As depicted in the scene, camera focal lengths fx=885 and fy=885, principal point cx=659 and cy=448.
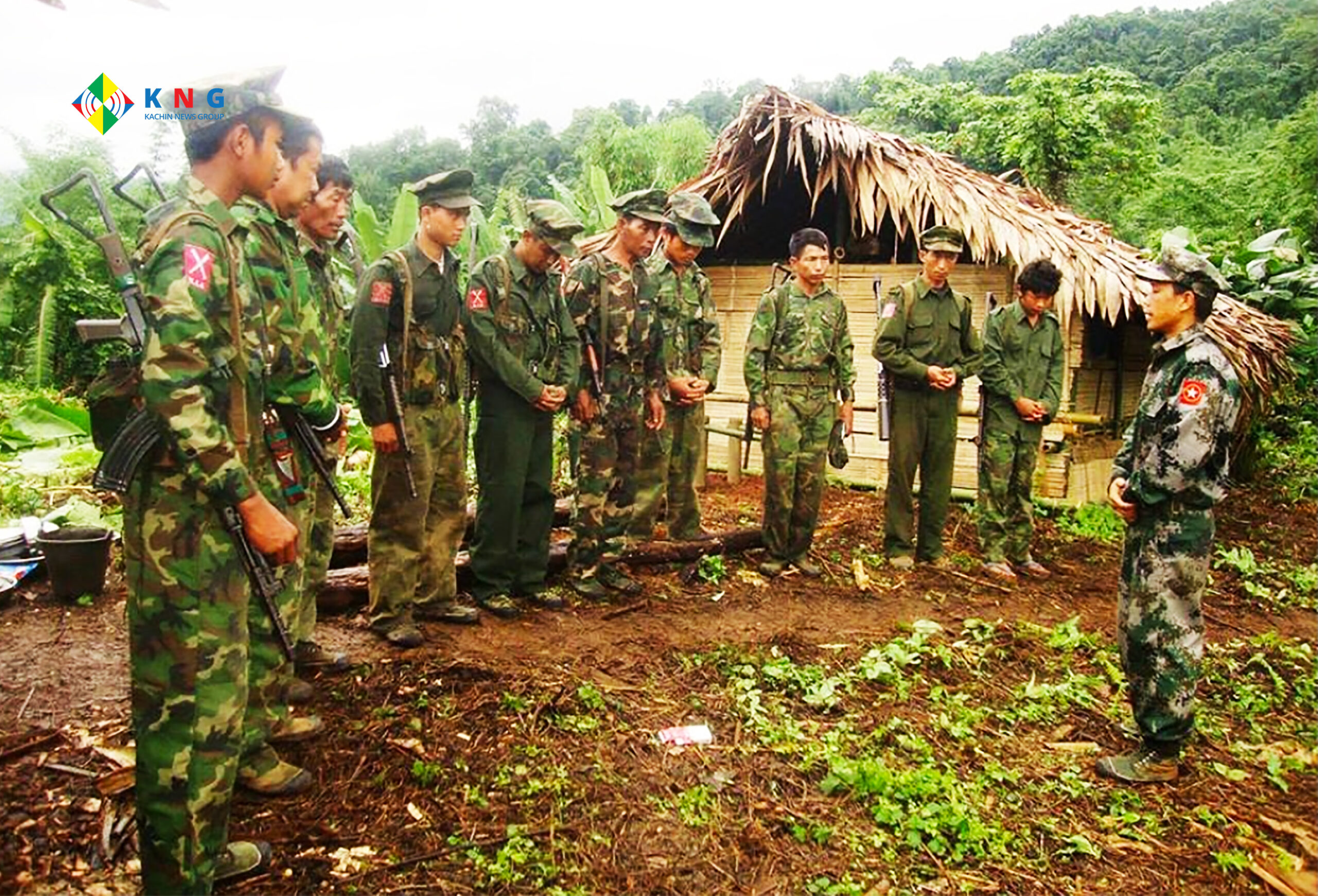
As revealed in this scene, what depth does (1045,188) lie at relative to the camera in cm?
1956

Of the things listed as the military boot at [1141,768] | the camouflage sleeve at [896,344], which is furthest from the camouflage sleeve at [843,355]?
the military boot at [1141,768]

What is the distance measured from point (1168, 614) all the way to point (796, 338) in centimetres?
307

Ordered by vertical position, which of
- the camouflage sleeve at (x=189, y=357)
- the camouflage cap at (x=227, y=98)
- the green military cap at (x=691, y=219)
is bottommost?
the camouflage sleeve at (x=189, y=357)

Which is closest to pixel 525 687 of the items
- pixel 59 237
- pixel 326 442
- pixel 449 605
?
pixel 449 605

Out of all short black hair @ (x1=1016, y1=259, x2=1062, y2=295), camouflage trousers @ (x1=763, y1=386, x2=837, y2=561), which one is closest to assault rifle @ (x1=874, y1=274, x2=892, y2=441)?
camouflage trousers @ (x1=763, y1=386, x2=837, y2=561)

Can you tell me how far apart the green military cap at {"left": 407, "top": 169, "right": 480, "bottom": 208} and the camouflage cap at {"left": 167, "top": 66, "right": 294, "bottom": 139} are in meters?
1.77

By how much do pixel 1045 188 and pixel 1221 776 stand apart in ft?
60.5

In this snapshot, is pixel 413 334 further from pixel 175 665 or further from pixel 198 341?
pixel 175 665

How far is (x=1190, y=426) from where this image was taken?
11.4 ft

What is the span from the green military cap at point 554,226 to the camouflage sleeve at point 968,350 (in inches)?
Answer: 122

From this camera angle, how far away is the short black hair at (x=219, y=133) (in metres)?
2.41

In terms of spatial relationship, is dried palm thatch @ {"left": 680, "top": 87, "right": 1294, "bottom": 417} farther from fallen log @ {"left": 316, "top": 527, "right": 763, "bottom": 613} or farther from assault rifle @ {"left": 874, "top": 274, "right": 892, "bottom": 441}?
fallen log @ {"left": 316, "top": 527, "right": 763, "bottom": 613}

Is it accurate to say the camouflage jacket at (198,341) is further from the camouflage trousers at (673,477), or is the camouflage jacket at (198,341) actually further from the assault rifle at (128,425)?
the camouflage trousers at (673,477)

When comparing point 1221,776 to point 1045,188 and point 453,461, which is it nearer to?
point 453,461
